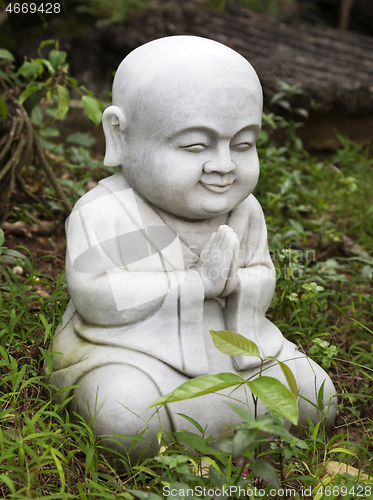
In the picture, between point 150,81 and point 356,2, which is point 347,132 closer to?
point 356,2

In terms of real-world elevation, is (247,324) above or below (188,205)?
below

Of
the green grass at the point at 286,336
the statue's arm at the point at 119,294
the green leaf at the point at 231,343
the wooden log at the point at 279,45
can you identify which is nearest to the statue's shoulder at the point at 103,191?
the statue's arm at the point at 119,294

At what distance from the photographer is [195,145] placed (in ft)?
6.56

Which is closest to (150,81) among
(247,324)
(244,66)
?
(244,66)

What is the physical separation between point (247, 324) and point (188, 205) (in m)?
0.56

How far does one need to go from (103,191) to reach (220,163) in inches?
20.4

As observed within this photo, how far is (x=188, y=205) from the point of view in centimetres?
209

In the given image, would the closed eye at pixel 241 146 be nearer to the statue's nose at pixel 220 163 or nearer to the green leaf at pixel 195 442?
the statue's nose at pixel 220 163

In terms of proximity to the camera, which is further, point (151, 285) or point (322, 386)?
point (322, 386)

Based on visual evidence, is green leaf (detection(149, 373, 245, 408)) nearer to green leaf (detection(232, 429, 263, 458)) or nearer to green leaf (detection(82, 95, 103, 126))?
green leaf (detection(232, 429, 263, 458))

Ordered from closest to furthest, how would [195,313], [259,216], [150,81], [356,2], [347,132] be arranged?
[150,81] < [195,313] < [259,216] < [347,132] < [356,2]

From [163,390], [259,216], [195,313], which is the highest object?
[259,216]

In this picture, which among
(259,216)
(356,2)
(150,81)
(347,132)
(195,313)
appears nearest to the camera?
(150,81)

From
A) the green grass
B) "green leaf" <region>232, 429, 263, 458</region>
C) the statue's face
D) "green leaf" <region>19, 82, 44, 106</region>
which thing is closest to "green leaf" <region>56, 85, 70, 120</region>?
"green leaf" <region>19, 82, 44, 106</region>
